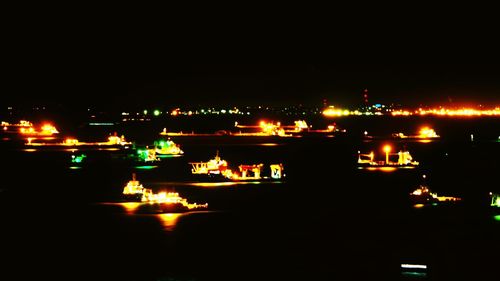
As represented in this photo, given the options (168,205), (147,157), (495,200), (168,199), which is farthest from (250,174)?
(495,200)

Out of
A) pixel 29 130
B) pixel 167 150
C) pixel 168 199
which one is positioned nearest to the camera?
pixel 168 199

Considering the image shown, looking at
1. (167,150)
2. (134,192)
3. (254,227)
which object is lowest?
(254,227)

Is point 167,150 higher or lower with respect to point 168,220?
higher

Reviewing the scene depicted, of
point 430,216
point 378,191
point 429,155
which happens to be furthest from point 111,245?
point 429,155

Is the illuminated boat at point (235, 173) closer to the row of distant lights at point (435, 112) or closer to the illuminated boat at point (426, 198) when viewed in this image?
the illuminated boat at point (426, 198)

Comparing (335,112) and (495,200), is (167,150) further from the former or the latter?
(335,112)

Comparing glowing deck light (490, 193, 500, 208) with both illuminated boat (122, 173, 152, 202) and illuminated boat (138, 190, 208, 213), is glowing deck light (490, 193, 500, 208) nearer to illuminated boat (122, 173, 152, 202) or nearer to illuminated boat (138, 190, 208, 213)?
illuminated boat (138, 190, 208, 213)

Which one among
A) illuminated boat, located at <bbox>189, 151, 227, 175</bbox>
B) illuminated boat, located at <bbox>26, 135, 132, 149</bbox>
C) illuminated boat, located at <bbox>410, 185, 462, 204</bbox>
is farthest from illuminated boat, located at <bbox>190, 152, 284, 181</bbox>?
illuminated boat, located at <bbox>26, 135, 132, 149</bbox>

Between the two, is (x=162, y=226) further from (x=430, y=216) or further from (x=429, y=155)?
(x=429, y=155)
